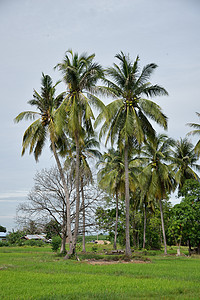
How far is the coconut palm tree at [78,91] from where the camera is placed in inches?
826

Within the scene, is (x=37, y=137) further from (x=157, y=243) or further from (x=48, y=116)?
(x=157, y=243)

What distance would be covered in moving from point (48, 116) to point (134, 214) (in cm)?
2278

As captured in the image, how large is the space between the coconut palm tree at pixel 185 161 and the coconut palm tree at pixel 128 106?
459 inches

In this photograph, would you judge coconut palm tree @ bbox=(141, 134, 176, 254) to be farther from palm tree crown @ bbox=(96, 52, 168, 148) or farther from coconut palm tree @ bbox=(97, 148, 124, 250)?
palm tree crown @ bbox=(96, 52, 168, 148)

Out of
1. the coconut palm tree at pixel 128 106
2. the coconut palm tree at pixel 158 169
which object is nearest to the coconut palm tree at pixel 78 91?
the coconut palm tree at pixel 128 106

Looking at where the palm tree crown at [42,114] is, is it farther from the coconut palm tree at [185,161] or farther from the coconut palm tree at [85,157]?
the coconut palm tree at [185,161]

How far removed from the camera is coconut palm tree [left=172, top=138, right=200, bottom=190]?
34062 millimetres

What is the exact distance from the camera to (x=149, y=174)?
105ft

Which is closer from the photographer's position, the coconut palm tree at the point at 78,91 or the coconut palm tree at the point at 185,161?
the coconut palm tree at the point at 78,91

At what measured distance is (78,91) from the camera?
21922mm

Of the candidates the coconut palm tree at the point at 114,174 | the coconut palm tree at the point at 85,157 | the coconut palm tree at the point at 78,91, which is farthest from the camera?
the coconut palm tree at the point at 114,174

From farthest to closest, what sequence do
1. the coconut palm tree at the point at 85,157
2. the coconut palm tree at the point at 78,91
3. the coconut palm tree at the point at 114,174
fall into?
1. the coconut palm tree at the point at 114,174
2. the coconut palm tree at the point at 85,157
3. the coconut palm tree at the point at 78,91

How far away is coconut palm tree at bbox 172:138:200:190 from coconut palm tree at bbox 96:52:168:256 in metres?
11.6

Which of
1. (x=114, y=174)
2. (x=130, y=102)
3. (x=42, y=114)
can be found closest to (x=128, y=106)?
(x=130, y=102)
